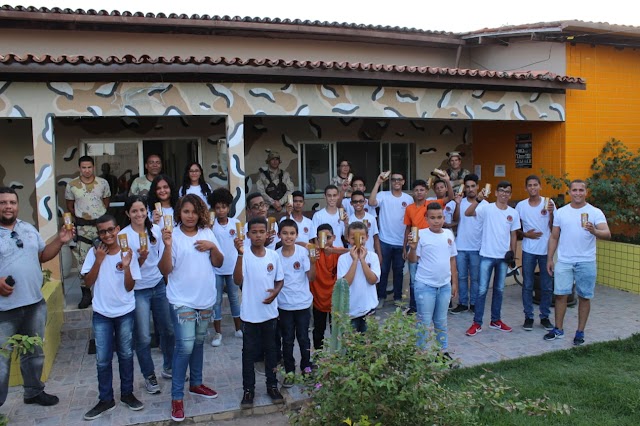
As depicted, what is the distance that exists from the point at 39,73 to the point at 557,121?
8.07 metres

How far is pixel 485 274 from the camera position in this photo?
20.8ft

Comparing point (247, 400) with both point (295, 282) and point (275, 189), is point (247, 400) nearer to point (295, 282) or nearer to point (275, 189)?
point (295, 282)

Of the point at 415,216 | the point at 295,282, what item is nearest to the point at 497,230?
the point at 415,216

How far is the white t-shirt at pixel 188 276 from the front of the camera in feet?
14.1

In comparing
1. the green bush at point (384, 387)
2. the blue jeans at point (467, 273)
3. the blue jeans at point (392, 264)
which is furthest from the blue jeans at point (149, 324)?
the blue jeans at point (467, 273)

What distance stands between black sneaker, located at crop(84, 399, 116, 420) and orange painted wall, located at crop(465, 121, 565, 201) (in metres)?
7.68

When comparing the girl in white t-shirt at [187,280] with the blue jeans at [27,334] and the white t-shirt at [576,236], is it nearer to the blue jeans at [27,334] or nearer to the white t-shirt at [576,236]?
the blue jeans at [27,334]

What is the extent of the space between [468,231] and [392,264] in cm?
116

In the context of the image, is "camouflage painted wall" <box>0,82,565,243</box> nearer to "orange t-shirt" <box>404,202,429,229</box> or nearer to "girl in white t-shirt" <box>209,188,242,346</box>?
"girl in white t-shirt" <box>209,188,242,346</box>

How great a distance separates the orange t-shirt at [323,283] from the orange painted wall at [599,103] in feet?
18.9

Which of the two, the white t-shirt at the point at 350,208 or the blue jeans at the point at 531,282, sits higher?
the white t-shirt at the point at 350,208

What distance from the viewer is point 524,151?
31.5 feet

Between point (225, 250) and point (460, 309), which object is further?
point (460, 309)

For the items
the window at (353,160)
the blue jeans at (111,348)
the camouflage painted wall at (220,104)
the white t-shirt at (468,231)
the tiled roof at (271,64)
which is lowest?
the blue jeans at (111,348)
